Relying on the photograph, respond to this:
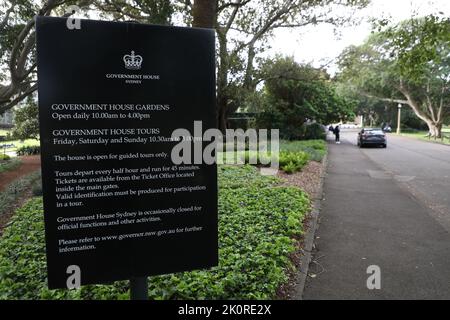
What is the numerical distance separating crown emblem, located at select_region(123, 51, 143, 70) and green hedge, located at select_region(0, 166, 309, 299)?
2319mm

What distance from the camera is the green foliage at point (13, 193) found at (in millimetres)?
9751

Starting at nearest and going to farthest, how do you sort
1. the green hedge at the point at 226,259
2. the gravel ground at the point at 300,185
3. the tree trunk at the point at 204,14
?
the green hedge at the point at 226,259 → the gravel ground at the point at 300,185 → the tree trunk at the point at 204,14

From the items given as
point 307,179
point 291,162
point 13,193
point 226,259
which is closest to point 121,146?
point 226,259

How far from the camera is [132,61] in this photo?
280cm

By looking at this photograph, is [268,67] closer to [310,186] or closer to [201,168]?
[310,186]

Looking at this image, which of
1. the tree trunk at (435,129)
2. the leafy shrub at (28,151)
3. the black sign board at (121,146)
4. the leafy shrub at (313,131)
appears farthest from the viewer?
the tree trunk at (435,129)

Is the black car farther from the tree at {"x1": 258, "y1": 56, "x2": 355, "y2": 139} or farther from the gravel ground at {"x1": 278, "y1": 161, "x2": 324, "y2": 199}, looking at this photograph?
the gravel ground at {"x1": 278, "y1": 161, "x2": 324, "y2": 199}

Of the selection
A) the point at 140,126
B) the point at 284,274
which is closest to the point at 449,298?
the point at 284,274

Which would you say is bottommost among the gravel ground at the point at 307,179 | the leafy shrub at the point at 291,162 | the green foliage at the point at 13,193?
the green foliage at the point at 13,193

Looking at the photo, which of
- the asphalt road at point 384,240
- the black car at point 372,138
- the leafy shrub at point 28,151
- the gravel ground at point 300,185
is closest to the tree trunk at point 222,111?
the gravel ground at point 300,185

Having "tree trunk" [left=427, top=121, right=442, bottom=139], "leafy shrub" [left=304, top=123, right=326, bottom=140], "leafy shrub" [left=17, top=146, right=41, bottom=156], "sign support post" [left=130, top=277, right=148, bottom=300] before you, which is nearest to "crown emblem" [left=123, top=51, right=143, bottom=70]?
"sign support post" [left=130, top=277, right=148, bottom=300]

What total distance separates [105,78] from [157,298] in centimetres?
226

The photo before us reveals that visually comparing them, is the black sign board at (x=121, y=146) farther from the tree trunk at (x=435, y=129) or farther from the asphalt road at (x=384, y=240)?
the tree trunk at (x=435, y=129)

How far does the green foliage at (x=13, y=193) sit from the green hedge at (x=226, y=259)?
1.58m
